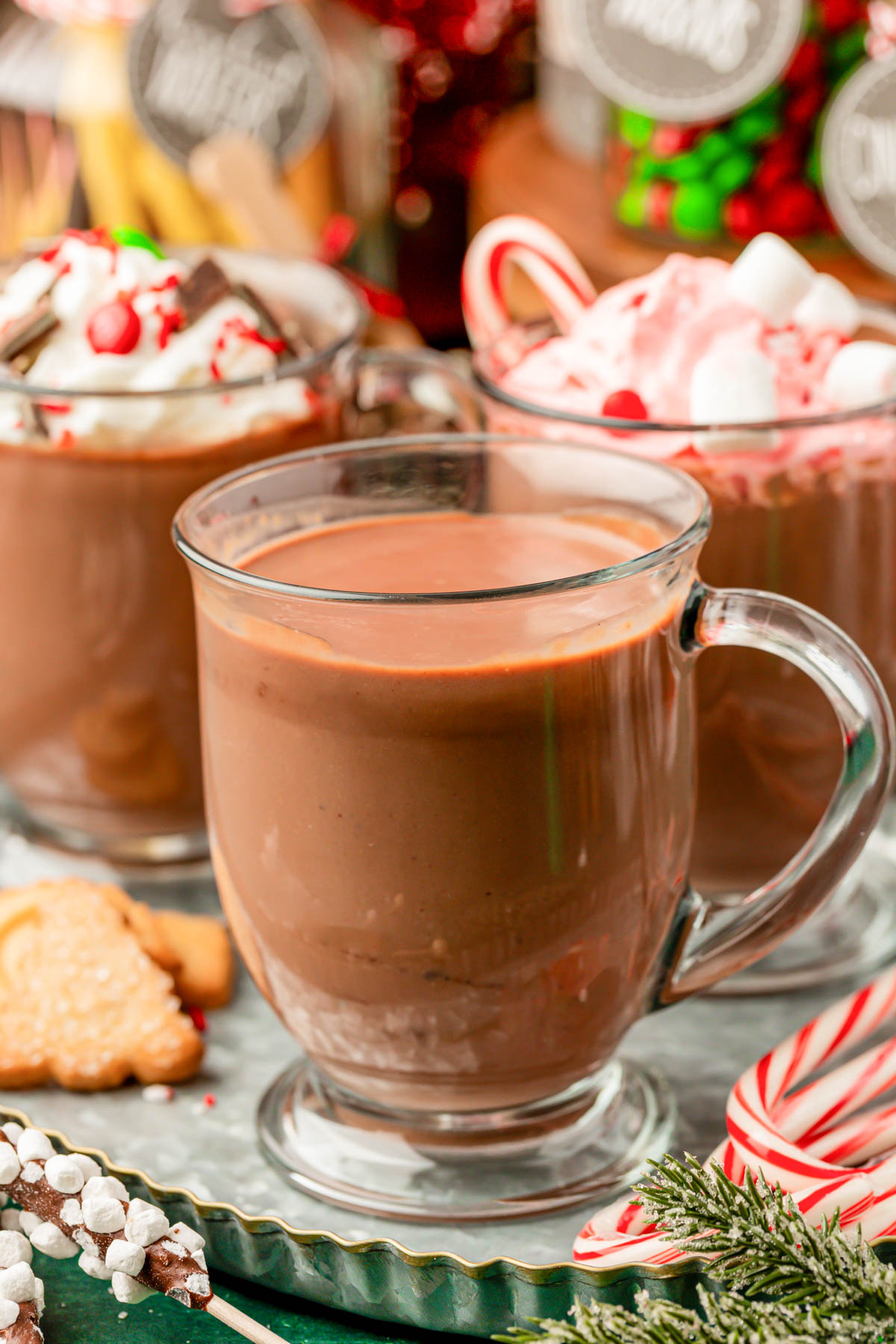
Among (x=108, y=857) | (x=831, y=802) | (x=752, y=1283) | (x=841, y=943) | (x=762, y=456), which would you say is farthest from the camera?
(x=108, y=857)

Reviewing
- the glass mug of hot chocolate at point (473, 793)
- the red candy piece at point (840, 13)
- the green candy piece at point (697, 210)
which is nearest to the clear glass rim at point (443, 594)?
the glass mug of hot chocolate at point (473, 793)

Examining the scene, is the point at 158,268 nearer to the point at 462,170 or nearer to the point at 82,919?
the point at 82,919

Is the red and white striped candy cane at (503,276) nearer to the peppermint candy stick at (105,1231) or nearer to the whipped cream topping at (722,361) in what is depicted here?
the whipped cream topping at (722,361)

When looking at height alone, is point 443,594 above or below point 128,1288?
above

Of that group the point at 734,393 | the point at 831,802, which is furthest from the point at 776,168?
the point at 831,802

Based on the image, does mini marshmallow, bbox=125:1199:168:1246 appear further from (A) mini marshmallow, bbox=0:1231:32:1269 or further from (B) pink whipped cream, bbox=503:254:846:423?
(B) pink whipped cream, bbox=503:254:846:423

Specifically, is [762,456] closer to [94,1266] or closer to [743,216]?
[94,1266]

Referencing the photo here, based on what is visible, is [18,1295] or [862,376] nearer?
[18,1295]
